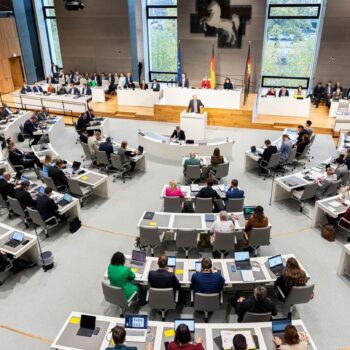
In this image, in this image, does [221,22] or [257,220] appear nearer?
[257,220]

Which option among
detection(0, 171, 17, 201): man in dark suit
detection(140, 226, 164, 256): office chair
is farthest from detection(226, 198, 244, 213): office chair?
detection(0, 171, 17, 201): man in dark suit

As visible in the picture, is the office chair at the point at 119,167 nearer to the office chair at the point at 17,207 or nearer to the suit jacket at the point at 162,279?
the office chair at the point at 17,207

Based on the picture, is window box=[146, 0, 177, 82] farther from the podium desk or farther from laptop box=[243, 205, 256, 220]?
laptop box=[243, 205, 256, 220]

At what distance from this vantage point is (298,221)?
8.37 metres

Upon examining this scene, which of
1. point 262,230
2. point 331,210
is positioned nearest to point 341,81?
point 331,210

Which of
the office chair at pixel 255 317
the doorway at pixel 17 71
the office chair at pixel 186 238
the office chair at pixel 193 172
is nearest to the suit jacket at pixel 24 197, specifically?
the office chair at pixel 186 238

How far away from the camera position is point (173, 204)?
7.86 m

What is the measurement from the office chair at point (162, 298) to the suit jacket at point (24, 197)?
156 inches

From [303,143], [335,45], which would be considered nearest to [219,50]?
[335,45]

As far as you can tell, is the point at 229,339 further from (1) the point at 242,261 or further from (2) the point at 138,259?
(2) the point at 138,259

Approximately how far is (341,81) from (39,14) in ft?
58.4

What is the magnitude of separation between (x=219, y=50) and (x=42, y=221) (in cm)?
1404

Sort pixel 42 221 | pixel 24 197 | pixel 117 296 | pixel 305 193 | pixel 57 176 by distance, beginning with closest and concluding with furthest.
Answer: pixel 117 296
pixel 42 221
pixel 24 197
pixel 305 193
pixel 57 176

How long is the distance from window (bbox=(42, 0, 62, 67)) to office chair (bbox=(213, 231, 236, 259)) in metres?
20.1
